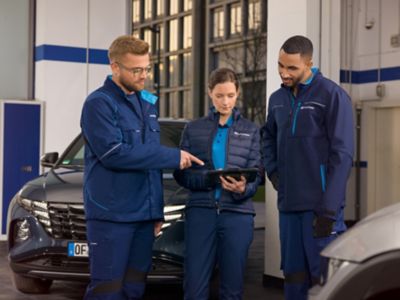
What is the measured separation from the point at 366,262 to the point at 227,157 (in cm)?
232

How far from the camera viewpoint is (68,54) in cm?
1241

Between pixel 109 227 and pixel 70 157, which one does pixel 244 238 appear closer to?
pixel 109 227

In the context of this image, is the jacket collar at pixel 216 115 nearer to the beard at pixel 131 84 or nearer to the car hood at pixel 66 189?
the beard at pixel 131 84

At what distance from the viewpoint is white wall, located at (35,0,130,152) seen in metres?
12.3

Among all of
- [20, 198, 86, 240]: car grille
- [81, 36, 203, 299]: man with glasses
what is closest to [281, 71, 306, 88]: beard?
[81, 36, 203, 299]: man with glasses

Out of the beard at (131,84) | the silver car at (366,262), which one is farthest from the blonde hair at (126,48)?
the silver car at (366,262)

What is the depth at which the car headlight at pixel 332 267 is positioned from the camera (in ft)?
10.9

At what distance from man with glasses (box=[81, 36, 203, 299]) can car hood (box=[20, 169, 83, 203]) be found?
2191mm

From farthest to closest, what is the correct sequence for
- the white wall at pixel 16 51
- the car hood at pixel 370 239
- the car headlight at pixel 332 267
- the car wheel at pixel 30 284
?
the white wall at pixel 16 51
the car wheel at pixel 30 284
the car headlight at pixel 332 267
the car hood at pixel 370 239

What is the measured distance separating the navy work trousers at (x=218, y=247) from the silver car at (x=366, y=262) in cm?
199

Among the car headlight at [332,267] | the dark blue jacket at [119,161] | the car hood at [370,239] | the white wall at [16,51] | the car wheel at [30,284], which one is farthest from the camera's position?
the white wall at [16,51]

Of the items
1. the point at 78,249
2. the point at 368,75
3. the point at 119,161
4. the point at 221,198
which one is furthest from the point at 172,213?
the point at 368,75

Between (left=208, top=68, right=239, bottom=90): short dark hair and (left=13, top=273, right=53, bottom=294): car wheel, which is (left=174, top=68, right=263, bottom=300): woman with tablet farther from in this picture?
(left=13, top=273, right=53, bottom=294): car wheel

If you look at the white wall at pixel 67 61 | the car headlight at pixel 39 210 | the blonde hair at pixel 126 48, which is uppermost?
the white wall at pixel 67 61
